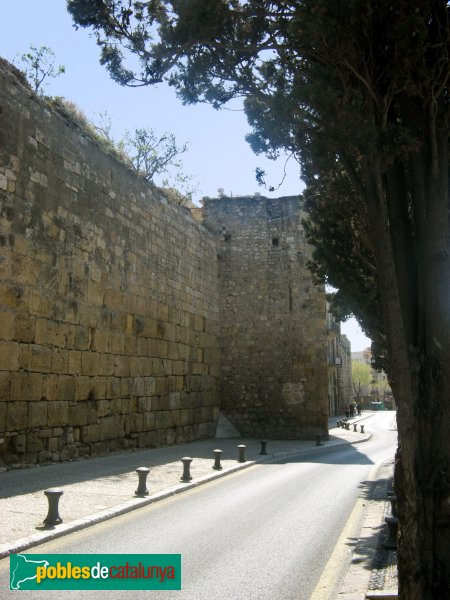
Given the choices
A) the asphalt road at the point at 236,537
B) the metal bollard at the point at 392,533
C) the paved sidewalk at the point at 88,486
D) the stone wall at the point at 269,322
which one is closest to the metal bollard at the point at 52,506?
the paved sidewalk at the point at 88,486

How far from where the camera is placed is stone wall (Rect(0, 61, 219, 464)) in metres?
10.0

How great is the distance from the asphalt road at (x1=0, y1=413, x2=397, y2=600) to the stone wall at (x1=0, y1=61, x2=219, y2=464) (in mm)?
3430

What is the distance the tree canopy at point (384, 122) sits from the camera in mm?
4043

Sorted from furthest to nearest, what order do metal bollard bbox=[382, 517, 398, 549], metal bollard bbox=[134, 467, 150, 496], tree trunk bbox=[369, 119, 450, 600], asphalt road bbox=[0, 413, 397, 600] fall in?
1. metal bollard bbox=[134, 467, 150, 496]
2. metal bollard bbox=[382, 517, 398, 549]
3. asphalt road bbox=[0, 413, 397, 600]
4. tree trunk bbox=[369, 119, 450, 600]

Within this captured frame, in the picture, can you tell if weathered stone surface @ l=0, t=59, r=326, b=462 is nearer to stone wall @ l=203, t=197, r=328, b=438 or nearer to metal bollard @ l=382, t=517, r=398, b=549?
stone wall @ l=203, t=197, r=328, b=438

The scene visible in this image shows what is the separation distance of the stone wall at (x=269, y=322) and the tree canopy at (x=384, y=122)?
14892 millimetres

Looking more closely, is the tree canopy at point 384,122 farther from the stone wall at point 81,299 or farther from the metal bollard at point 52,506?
the stone wall at point 81,299

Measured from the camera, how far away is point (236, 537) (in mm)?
5992

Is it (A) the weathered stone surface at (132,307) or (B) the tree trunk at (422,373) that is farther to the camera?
(A) the weathered stone surface at (132,307)

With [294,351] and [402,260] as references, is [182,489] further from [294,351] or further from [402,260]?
[294,351]

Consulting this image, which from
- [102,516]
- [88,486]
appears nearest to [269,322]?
[88,486]

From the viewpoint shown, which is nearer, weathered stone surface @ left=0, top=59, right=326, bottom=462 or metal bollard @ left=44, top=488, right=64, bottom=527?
metal bollard @ left=44, top=488, right=64, bottom=527

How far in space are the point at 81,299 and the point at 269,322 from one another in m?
9.97

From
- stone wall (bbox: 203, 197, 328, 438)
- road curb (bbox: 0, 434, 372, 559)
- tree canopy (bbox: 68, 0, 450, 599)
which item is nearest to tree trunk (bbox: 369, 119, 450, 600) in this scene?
tree canopy (bbox: 68, 0, 450, 599)
